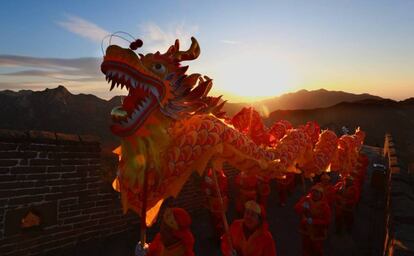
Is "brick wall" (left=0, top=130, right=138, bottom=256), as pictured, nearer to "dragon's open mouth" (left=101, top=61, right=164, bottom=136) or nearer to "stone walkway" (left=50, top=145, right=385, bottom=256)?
"stone walkway" (left=50, top=145, right=385, bottom=256)

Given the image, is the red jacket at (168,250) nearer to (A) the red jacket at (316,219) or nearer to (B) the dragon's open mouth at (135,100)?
(B) the dragon's open mouth at (135,100)

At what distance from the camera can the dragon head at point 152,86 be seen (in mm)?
3146

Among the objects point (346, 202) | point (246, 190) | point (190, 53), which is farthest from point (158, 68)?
point (346, 202)

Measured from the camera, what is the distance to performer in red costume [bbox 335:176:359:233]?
857 centimetres

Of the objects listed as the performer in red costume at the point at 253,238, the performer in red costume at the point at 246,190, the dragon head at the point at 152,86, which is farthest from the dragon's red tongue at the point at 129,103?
the performer in red costume at the point at 246,190

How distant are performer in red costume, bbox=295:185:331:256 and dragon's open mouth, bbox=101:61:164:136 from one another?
4291mm

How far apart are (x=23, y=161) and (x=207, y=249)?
3877 mm

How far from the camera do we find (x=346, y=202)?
8.61 m

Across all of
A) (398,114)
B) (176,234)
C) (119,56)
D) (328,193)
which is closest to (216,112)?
(119,56)

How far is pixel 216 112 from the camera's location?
3.77 m

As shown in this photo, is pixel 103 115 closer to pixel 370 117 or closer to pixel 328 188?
pixel 328 188

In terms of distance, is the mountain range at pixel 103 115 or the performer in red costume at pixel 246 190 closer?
the performer in red costume at pixel 246 190

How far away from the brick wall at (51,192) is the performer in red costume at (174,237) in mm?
2483

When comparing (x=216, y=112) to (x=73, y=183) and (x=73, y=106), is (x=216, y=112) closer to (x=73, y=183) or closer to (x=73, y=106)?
(x=73, y=183)
